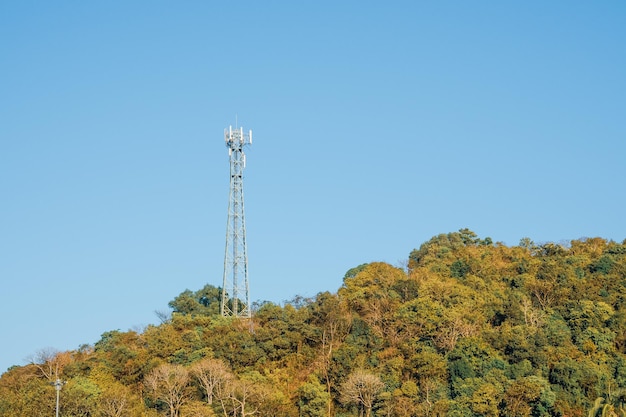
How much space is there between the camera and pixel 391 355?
44.7 meters

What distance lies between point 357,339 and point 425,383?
507 cm

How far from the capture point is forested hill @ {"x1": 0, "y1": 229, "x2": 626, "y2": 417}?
133 feet

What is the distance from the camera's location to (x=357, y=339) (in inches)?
1810

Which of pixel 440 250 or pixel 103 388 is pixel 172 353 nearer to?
pixel 103 388

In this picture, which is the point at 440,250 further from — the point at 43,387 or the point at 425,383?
the point at 43,387

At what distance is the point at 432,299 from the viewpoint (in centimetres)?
4853

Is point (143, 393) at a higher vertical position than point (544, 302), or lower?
lower

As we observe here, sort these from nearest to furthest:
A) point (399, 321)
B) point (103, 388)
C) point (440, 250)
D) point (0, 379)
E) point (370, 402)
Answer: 1. point (370, 402)
2. point (103, 388)
3. point (399, 321)
4. point (0, 379)
5. point (440, 250)

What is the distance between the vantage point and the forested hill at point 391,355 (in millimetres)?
40438

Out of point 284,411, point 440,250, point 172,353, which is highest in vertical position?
point 440,250

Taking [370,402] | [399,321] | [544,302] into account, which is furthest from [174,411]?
[544,302]

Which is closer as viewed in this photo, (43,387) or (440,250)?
(43,387)

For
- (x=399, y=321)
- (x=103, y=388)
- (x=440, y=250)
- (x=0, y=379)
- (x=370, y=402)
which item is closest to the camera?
(x=370, y=402)

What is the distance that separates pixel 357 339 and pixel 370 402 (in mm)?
5664
